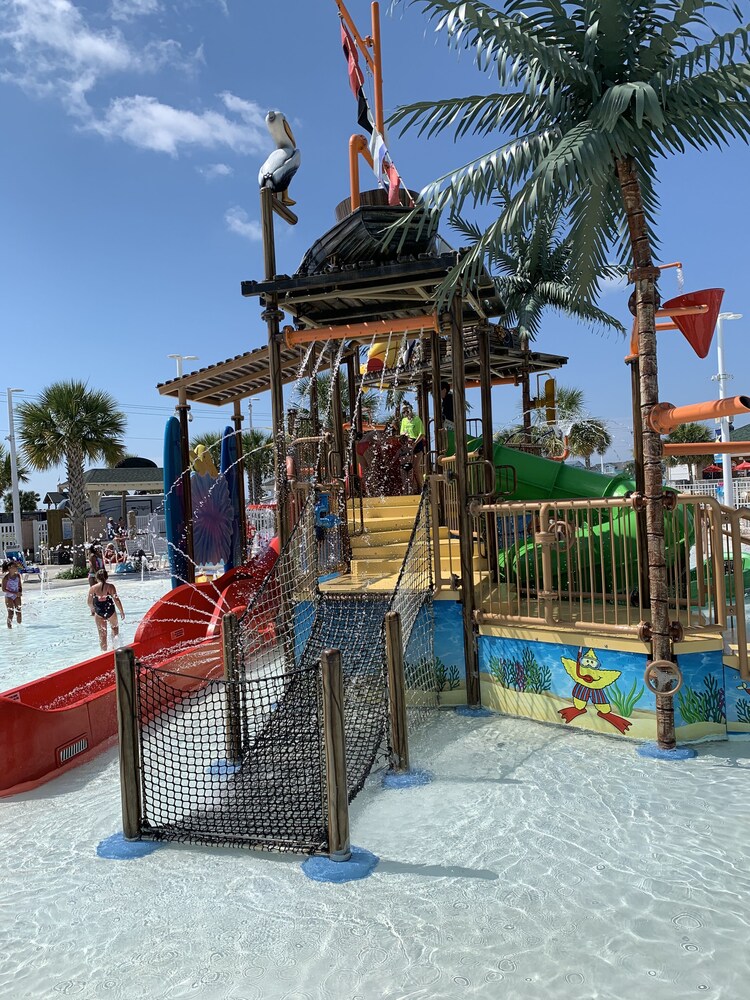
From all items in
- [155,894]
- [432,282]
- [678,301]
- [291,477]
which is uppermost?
[432,282]

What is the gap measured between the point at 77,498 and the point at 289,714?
2257cm

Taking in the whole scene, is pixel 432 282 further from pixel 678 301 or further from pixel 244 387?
pixel 244 387

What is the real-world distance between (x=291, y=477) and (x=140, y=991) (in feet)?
19.3

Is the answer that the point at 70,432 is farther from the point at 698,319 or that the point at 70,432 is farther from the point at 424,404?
the point at 698,319

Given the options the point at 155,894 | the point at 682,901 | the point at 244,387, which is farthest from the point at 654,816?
the point at 244,387

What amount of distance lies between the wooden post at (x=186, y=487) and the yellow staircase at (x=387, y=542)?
11.4ft

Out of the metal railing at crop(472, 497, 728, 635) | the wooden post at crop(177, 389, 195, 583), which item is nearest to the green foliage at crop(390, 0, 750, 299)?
the metal railing at crop(472, 497, 728, 635)

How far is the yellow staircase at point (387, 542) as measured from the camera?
8570mm

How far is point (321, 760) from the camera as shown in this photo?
4.61m

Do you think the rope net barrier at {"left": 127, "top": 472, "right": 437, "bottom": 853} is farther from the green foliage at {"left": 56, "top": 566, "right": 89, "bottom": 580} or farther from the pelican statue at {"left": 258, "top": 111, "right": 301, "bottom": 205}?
the green foliage at {"left": 56, "top": 566, "right": 89, "bottom": 580}

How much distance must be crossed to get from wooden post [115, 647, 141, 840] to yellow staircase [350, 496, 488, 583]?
150 inches

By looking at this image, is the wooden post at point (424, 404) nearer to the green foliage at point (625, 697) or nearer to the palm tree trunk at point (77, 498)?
the green foliage at point (625, 697)

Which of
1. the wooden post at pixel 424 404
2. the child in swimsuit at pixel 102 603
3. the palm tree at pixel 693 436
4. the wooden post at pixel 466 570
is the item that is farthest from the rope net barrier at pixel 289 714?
the palm tree at pixel 693 436

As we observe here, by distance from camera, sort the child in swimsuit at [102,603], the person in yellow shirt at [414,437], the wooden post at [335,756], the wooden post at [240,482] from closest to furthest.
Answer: the wooden post at [335,756] < the child in swimsuit at [102,603] < the person in yellow shirt at [414,437] < the wooden post at [240,482]
